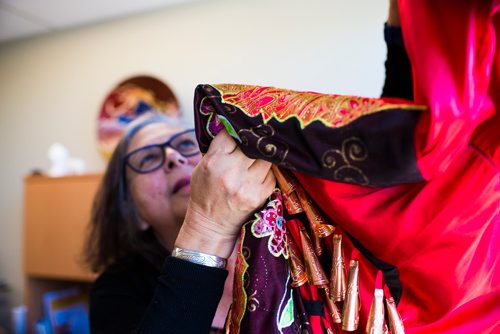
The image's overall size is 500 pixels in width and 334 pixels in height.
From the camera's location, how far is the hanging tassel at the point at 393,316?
41cm

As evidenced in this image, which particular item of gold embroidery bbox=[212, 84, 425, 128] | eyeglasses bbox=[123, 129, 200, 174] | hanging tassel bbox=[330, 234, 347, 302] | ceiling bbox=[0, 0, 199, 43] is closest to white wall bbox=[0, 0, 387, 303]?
ceiling bbox=[0, 0, 199, 43]

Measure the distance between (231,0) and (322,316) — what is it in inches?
62.8

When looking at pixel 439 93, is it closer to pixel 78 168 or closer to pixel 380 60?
pixel 380 60

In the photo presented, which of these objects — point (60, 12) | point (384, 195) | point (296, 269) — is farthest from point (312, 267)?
point (60, 12)

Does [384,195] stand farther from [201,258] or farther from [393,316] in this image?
[201,258]

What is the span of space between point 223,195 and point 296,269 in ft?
0.40

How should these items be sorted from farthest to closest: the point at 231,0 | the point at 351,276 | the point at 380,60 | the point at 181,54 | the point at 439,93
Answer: the point at 181,54 < the point at 231,0 < the point at 380,60 < the point at 351,276 < the point at 439,93

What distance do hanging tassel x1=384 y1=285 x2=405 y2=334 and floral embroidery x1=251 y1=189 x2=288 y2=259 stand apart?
0.12m

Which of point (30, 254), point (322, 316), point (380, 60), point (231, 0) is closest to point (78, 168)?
point (30, 254)

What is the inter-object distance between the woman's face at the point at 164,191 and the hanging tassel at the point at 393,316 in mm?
Answer: 450

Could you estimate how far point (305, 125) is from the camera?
1.28 ft

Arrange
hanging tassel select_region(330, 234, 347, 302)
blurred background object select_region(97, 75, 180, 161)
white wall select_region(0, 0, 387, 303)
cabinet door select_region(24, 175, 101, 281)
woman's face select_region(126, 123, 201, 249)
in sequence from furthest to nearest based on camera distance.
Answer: blurred background object select_region(97, 75, 180, 161), cabinet door select_region(24, 175, 101, 281), white wall select_region(0, 0, 387, 303), woman's face select_region(126, 123, 201, 249), hanging tassel select_region(330, 234, 347, 302)

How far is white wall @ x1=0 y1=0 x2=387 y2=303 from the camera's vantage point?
1467 mm

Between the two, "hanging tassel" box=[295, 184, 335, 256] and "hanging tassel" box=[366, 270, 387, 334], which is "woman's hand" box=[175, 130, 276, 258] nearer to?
"hanging tassel" box=[295, 184, 335, 256]
